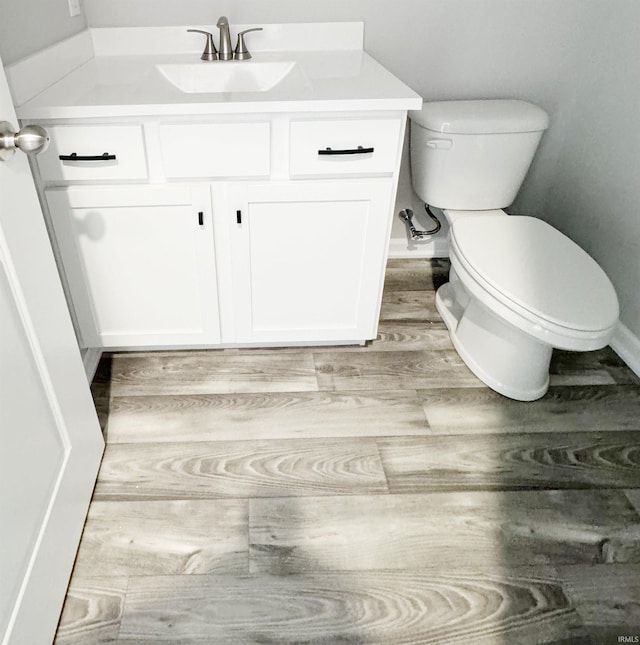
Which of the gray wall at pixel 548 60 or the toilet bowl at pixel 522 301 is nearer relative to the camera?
the toilet bowl at pixel 522 301

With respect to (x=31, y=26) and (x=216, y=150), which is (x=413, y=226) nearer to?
(x=216, y=150)

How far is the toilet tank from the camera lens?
1760 mm

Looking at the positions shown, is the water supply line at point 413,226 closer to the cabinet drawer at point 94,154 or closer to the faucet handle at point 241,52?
the faucet handle at point 241,52

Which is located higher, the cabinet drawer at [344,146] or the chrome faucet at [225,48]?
the chrome faucet at [225,48]

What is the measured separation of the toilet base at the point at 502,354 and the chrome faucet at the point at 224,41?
1.11m

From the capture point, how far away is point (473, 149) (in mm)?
1785

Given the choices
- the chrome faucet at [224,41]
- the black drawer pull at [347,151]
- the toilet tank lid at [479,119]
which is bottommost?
the toilet tank lid at [479,119]

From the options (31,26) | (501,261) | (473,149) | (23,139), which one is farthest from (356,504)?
(31,26)

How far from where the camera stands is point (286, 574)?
117cm

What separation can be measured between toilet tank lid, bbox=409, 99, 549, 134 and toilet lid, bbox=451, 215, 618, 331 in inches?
11.8

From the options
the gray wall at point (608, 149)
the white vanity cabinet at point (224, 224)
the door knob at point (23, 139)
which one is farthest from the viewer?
the gray wall at point (608, 149)

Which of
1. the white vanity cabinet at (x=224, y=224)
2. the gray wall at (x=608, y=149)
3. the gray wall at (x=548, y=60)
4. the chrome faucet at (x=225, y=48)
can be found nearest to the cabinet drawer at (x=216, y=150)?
the white vanity cabinet at (x=224, y=224)

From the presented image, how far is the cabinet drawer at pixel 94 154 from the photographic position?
129cm

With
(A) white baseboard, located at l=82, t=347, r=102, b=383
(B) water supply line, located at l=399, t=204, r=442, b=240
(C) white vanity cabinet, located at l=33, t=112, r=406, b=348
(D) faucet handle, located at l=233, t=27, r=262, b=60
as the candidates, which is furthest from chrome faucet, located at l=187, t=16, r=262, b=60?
(A) white baseboard, located at l=82, t=347, r=102, b=383
